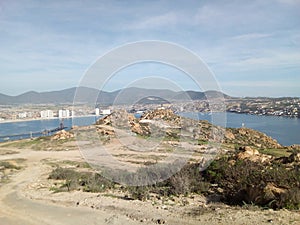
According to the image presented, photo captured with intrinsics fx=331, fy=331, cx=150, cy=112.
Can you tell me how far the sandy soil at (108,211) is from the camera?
758cm

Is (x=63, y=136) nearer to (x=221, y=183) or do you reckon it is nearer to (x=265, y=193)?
(x=221, y=183)

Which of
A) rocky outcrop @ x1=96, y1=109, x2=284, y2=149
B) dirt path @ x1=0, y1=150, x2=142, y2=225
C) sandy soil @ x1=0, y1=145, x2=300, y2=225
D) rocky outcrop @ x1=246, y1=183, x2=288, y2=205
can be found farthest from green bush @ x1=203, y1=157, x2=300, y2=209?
rocky outcrop @ x1=96, y1=109, x2=284, y2=149

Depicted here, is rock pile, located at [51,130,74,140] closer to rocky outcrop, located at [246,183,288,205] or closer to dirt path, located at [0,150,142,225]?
dirt path, located at [0,150,142,225]

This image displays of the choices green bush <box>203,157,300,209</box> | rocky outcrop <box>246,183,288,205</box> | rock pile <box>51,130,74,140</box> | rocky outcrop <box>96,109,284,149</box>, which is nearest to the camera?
green bush <box>203,157,300,209</box>

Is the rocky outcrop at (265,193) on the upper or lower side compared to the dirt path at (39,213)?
upper

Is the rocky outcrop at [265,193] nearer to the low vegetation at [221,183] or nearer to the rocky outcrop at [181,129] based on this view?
the low vegetation at [221,183]

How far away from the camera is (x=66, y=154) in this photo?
72.0ft

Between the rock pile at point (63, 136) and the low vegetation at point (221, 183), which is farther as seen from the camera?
the rock pile at point (63, 136)

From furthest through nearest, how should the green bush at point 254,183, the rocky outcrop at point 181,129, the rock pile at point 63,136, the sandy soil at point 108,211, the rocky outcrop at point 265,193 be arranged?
the rock pile at point 63,136, the rocky outcrop at point 181,129, the rocky outcrop at point 265,193, the green bush at point 254,183, the sandy soil at point 108,211

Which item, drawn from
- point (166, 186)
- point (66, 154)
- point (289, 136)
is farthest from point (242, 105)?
point (166, 186)

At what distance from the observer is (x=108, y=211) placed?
873 centimetres

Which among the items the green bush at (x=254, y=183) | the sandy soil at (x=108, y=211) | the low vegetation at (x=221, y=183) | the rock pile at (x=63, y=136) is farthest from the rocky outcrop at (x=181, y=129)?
the sandy soil at (x=108, y=211)

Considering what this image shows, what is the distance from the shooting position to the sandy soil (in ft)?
24.9

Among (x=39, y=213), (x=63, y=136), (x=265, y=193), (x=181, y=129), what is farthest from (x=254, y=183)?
(x=63, y=136)
